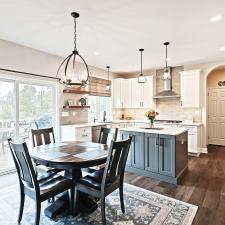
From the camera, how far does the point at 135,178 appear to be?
3.46m

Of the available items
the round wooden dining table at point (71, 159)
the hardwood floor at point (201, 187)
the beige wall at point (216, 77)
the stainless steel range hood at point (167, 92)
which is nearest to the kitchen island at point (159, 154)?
the hardwood floor at point (201, 187)

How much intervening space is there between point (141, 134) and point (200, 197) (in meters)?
1.47

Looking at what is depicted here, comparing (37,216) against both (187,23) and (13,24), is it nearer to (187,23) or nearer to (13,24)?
(13,24)

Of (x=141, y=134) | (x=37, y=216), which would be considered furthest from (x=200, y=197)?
(x=37, y=216)

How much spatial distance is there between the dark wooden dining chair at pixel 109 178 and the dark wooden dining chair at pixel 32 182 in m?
0.22

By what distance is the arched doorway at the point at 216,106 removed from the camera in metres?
6.36

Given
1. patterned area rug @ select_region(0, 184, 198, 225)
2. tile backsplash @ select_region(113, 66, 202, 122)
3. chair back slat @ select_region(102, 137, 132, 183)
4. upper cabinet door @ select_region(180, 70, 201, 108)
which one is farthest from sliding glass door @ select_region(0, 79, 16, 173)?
upper cabinet door @ select_region(180, 70, 201, 108)

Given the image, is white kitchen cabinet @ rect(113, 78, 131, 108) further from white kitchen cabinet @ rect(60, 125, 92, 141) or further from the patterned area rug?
the patterned area rug

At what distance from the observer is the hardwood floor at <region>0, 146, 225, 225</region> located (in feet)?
7.37

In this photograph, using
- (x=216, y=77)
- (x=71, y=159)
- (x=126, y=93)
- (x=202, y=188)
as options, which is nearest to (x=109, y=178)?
(x=71, y=159)

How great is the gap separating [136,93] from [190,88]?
1.95 m

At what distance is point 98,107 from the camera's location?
6309 millimetres

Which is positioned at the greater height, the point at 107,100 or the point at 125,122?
the point at 107,100

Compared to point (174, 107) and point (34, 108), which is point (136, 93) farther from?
point (34, 108)
